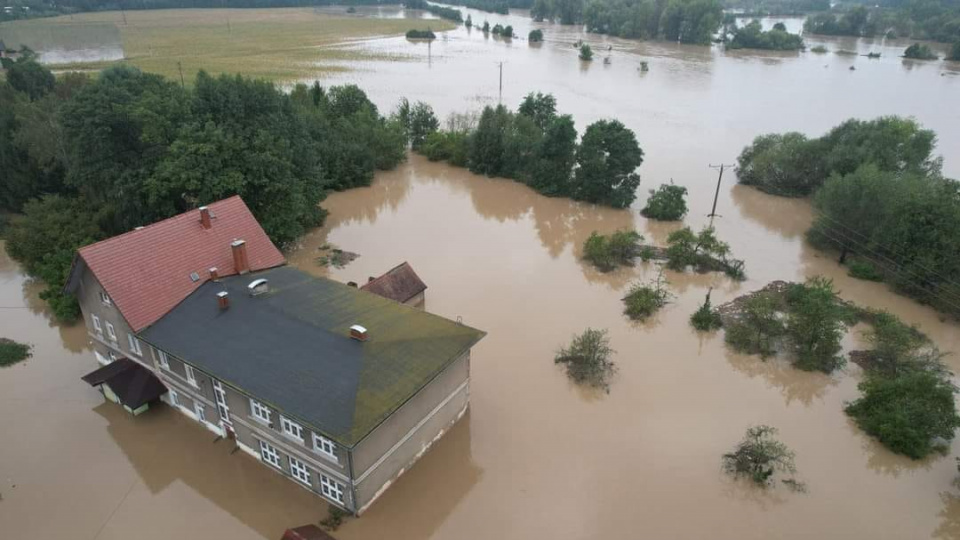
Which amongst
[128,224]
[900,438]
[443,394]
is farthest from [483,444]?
[128,224]

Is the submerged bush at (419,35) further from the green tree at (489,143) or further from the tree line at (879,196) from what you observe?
the tree line at (879,196)

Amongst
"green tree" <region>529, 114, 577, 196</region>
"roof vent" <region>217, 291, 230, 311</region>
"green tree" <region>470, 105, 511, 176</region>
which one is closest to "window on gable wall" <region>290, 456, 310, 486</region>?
"roof vent" <region>217, 291, 230, 311</region>

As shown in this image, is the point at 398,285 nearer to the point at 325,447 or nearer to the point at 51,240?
the point at 325,447

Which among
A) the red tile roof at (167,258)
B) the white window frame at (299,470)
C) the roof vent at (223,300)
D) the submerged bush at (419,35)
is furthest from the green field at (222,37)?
the white window frame at (299,470)

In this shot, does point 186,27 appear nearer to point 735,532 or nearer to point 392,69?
point 392,69

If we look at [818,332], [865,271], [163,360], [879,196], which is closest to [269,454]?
[163,360]
